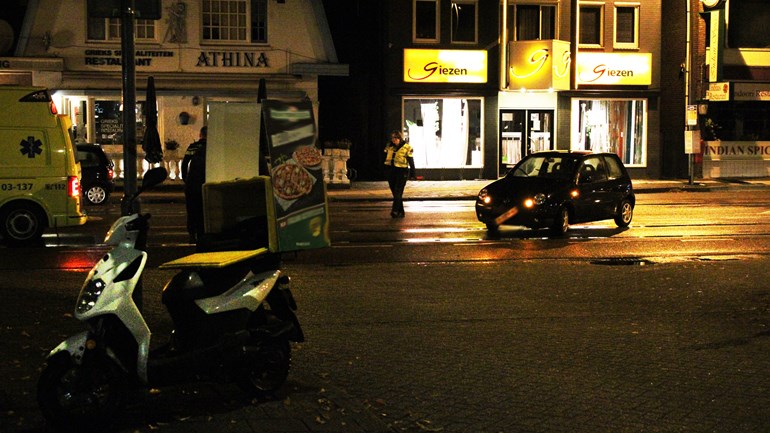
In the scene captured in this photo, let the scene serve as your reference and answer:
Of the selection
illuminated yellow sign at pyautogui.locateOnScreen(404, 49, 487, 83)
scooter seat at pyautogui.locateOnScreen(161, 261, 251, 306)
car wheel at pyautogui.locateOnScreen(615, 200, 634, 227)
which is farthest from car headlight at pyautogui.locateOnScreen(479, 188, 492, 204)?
illuminated yellow sign at pyautogui.locateOnScreen(404, 49, 487, 83)

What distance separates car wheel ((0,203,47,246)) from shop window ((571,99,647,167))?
2337cm

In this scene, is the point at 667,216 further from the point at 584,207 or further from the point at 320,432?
the point at 320,432

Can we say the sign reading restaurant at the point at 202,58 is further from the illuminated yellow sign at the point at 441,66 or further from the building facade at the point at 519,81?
the illuminated yellow sign at the point at 441,66

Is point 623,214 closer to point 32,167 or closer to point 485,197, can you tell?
point 485,197

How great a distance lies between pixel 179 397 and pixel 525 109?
1144 inches

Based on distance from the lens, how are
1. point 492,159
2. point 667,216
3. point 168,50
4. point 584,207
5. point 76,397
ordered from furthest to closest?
point 492,159
point 168,50
point 667,216
point 584,207
point 76,397

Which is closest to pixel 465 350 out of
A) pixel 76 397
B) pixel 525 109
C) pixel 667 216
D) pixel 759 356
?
pixel 759 356

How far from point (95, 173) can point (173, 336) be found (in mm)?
18705

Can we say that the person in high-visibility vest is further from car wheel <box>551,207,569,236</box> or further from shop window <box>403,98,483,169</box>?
shop window <box>403,98,483,169</box>

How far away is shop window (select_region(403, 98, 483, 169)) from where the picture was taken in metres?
34.4

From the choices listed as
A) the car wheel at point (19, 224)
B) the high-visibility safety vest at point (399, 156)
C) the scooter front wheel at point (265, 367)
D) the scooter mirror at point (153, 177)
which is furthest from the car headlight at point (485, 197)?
the scooter mirror at point (153, 177)

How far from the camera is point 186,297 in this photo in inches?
263

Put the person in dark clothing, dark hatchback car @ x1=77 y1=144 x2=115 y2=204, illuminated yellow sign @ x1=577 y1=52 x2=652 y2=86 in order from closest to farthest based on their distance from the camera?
the person in dark clothing
dark hatchback car @ x1=77 y1=144 x2=115 y2=204
illuminated yellow sign @ x1=577 y1=52 x2=652 y2=86

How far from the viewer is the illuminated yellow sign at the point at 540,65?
109 feet
